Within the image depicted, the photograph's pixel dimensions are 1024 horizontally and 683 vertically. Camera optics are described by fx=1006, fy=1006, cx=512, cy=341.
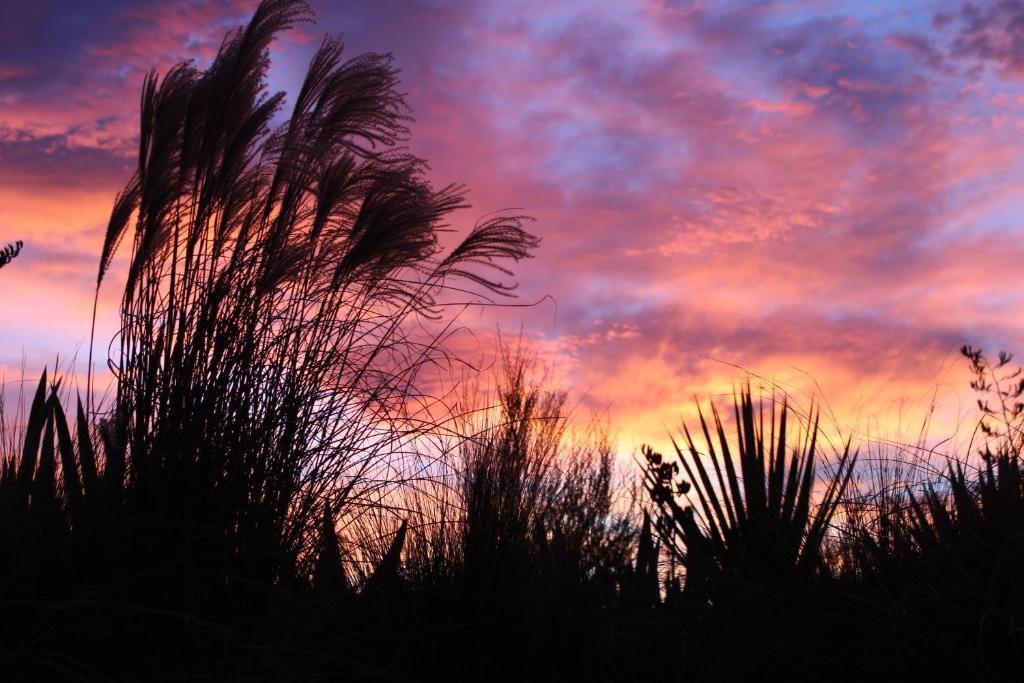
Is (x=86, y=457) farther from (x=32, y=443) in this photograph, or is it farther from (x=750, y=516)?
(x=750, y=516)

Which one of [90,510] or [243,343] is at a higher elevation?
[243,343]

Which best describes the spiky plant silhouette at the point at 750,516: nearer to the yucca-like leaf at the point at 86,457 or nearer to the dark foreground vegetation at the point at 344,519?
the dark foreground vegetation at the point at 344,519

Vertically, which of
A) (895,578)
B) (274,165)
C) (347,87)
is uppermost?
(347,87)

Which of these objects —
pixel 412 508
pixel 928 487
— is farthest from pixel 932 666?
pixel 412 508

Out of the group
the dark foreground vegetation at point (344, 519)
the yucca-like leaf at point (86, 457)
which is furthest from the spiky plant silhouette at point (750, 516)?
the yucca-like leaf at point (86, 457)

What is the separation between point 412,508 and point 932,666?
205 centimetres

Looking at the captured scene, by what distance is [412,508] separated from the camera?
421 centimetres

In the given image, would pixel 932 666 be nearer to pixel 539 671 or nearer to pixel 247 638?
pixel 539 671

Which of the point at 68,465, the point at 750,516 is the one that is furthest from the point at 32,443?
the point at 750,516

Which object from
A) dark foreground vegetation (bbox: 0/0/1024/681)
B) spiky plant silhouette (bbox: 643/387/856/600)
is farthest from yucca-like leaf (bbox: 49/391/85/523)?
spiky plant silhouette (bbox: 643/387/856/600)

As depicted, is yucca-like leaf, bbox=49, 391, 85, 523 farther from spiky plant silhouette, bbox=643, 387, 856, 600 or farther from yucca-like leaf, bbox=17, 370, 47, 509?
spiky plant silhouette, bbox=643, 387, 856, 600

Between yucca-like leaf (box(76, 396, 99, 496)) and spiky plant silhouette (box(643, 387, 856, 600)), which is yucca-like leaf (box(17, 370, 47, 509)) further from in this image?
spiky plant silhouette (box(643, 387, 856, 600))

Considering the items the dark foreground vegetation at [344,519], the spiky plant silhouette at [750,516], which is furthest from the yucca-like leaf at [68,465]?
the spiky plant silhouette at [750,516]

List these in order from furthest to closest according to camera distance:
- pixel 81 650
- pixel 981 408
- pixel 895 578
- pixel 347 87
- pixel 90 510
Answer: pixel 981 408 < pixel 347 87 < pixel 90 510 < pixel 895 578 < pixel 81 650
